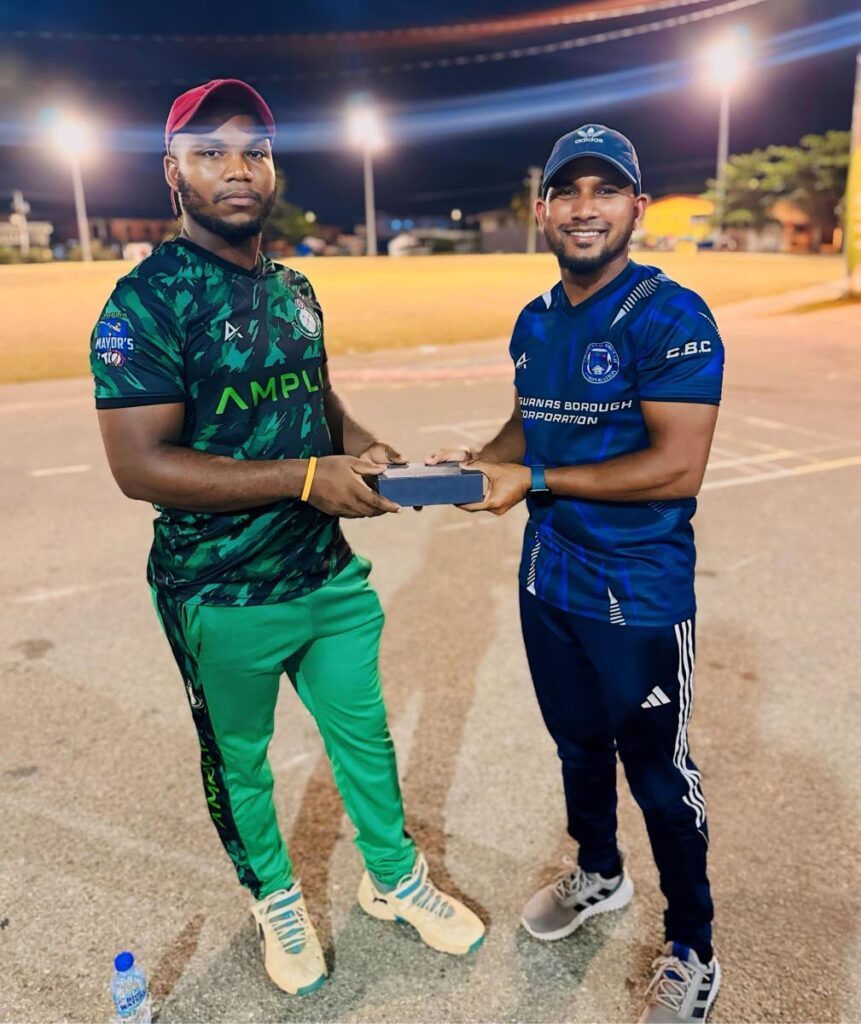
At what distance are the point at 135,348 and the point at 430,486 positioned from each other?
74 centimetres

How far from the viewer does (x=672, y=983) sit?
2037 millimetres

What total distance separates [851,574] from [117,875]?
434 cm

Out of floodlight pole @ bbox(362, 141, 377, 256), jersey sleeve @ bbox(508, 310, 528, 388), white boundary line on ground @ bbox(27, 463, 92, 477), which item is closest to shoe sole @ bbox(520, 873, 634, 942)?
jersey sleeve @ bbox(508, 310, 528, 388)

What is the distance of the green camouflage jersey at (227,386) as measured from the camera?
1836 millimetres

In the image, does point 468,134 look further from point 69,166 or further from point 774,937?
point 774,937

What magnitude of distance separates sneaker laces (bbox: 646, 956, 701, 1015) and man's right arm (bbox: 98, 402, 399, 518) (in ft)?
4.53

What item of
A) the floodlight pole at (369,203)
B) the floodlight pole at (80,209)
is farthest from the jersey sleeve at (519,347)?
the floodlight pole at (369,203)

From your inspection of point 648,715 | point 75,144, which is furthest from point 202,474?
point 75,144

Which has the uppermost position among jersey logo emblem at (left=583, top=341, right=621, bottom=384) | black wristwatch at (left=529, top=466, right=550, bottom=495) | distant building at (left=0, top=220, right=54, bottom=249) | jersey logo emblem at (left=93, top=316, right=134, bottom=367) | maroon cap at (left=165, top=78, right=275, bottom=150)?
distant building at (left=0, top=220, right=54, bottom=249)

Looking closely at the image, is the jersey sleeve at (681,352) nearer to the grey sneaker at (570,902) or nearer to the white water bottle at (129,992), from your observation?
the grey sneaker at (570,902)

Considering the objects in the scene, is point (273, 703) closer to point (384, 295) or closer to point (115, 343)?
point (115, 343)

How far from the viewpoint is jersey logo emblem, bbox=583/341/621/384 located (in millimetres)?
1889

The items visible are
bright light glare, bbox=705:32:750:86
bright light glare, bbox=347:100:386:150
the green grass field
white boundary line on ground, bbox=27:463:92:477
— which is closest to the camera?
white boundary line on ground, bbox=27:463:92:477

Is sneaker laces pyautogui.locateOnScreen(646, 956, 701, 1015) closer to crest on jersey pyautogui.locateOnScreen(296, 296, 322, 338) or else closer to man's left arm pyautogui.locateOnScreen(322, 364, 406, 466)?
man's left arm pyautogui.locateOnScreen(322, 364, 406, 466)
